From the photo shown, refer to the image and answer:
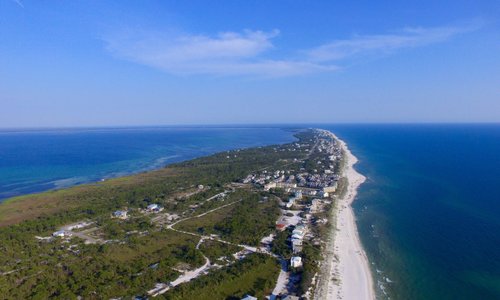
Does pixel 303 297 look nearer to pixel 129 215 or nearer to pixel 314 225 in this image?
pixel 314 225

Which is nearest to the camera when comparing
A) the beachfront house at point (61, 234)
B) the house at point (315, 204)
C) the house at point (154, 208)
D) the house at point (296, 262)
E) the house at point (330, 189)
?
the house at point (296, 262)

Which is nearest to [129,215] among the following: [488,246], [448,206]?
[488,246]

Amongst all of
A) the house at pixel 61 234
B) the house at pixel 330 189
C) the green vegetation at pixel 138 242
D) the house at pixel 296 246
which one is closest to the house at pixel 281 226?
the green vegetation at pixel 138 242

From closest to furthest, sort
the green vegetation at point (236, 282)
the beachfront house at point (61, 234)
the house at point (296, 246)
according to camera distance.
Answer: the green vegetation at point (236, 282)
the house at point (296, 246)
the beachfront house at point (61, 234)

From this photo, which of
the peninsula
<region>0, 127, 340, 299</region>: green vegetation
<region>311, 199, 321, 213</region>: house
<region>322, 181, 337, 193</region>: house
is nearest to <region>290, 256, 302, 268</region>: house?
the peninsula

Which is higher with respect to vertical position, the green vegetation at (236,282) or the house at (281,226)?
the house at (281,226)

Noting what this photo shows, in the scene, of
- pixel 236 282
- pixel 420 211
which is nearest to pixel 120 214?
pixel 236 282

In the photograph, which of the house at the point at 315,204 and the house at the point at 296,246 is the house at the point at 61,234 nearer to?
the house at the point at 296,246
